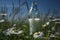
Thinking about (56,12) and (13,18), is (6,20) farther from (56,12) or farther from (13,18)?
(56,12)

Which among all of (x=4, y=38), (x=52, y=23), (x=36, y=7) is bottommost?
(x=4, y=38)

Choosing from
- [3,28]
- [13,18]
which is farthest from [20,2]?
[3,28]

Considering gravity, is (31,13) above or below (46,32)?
above

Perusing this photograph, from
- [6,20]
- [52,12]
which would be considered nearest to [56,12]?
[52,12]

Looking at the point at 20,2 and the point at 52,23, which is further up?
the point at 20,2

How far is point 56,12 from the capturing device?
2428mm

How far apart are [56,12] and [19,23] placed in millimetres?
510

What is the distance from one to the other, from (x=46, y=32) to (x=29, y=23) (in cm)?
29

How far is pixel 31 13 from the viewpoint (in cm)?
249

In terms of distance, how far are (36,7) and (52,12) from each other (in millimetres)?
211

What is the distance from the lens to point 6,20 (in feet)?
→ 8.59

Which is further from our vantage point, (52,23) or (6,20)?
(6,20)

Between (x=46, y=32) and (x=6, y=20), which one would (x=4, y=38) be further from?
(x=46, y=32)

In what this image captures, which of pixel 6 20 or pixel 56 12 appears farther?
pixel 6 20
